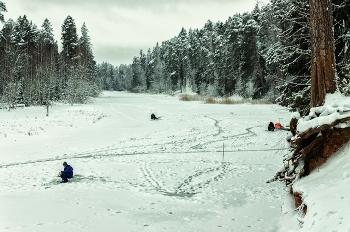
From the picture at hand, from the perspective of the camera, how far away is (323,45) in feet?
21.1

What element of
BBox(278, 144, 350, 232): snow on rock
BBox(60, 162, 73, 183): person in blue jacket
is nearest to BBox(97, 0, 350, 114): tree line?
BBox(278, 144, 350, 232): snow on rock

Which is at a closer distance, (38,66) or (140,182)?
(140,182)

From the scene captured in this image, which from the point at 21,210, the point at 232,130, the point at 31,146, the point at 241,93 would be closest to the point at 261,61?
the point at 241,93

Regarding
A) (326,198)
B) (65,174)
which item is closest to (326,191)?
(326,198)

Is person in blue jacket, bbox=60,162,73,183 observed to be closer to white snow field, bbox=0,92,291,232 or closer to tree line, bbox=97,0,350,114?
white snow field, bbox=0,92,291,232

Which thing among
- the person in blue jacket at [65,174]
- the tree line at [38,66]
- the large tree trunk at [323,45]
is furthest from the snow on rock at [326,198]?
the tree line at [38,66]

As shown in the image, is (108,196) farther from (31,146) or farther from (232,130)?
(232,130)

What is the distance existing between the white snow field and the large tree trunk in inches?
134

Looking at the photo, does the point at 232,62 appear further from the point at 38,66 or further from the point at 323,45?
the point at 323,45

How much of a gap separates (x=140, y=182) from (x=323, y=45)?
A: 7571 mm

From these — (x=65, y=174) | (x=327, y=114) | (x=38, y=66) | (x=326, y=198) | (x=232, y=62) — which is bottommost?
(x=65, y=174)

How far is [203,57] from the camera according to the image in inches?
2899

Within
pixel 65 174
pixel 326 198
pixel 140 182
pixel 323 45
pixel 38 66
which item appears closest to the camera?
pixel 326 198

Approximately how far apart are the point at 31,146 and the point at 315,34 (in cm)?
1672
